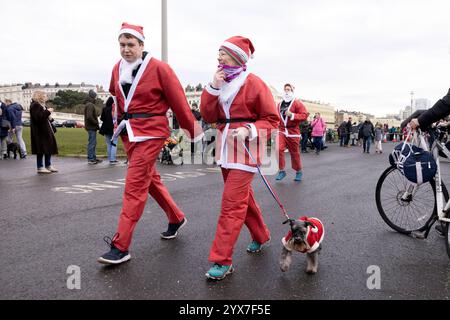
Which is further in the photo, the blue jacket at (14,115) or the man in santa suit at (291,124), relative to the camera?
the blue jacket at (14,115)

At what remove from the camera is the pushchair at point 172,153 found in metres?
12.3

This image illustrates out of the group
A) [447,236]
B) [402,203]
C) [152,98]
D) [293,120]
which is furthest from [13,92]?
[447,236]

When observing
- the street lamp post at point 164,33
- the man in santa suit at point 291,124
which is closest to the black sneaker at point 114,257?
the man in santa suit at point 291,124

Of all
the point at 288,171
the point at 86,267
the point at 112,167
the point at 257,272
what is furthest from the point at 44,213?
the point at 288,171

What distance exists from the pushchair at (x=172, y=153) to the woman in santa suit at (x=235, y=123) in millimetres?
8982

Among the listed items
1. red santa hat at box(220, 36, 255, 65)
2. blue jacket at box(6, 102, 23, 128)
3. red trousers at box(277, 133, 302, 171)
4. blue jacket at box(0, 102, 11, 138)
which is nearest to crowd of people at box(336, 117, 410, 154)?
red trousers at box(277, 133, 302, 171)

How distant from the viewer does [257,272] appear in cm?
331

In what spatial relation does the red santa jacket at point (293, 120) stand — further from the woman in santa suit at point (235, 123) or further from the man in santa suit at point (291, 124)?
the woman in santa suit at point (235, 123)

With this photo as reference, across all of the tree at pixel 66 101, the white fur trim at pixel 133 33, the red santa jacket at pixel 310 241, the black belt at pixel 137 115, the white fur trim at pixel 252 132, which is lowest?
the red santa jacket at pixel 310 241

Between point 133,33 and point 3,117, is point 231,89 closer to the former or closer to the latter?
point 133,33

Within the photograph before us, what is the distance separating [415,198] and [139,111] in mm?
2889

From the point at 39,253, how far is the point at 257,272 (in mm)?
1928

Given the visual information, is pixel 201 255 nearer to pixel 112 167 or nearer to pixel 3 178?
pixel 3 178

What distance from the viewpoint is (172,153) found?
12312 millimetres
